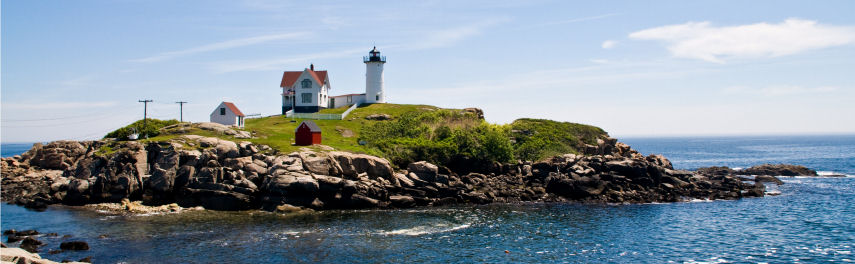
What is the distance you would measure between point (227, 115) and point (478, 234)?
2130 inches

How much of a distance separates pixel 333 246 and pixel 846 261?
104ft

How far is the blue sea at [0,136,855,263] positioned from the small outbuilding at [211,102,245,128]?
32.0 meters

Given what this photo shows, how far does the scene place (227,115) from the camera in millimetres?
80938

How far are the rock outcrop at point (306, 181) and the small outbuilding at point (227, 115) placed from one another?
17366 millimetres

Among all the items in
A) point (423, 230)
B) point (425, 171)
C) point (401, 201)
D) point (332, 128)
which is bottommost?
point (423, 230)

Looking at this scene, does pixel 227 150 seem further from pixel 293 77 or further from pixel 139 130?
pixel 293 77

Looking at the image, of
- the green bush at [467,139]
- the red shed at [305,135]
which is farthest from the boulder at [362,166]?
the red shed at [305,135]

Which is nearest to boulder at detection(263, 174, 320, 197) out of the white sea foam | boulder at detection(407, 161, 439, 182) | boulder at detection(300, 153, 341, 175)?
boulder at detection(300, 153, 341, 175)

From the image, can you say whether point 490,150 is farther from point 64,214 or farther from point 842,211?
point 64,214

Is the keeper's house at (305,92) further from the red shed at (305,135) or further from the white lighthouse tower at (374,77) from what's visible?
the red shed at (305,135)

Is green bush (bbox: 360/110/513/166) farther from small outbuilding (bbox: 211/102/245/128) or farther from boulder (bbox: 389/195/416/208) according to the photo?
small outbuilding (bbox: 211/102/245/128)

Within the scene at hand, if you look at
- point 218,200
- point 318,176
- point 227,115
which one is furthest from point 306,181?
point 227,115

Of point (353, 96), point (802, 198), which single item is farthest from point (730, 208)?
point (353, 96)

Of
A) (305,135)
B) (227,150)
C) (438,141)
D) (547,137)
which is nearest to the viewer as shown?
(227,150)
